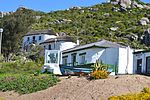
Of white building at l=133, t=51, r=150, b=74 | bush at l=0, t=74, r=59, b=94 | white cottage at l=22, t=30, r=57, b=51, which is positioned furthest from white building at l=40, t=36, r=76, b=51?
bush at l=0, t=74, r=59, b=94

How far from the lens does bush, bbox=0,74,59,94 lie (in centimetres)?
3381

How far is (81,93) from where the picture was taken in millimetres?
30453

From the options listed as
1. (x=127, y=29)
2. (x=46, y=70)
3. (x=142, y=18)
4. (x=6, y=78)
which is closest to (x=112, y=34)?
(x=127, y=29)

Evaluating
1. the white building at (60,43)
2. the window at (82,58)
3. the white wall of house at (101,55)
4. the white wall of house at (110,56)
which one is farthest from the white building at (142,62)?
the white building at (60,43)

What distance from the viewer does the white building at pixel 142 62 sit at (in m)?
46.5

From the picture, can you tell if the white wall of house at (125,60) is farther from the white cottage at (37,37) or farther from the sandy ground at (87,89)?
the white cottage at (37,37)

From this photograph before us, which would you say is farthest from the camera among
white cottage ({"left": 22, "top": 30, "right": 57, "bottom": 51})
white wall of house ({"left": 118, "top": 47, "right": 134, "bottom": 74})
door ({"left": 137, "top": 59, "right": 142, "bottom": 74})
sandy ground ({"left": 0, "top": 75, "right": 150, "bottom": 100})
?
white cottage ({"left": 22, "top": 30, "right": 57, "bottom": 51})

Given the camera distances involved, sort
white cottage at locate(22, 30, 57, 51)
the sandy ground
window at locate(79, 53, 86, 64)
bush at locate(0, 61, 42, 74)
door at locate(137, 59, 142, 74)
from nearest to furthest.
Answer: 1. the sandy ground
2. door at locate(137, 59, 142, 74)
3. bush at locate(0, 61, 42, 74)
4. window at locate(79, 53, 86, 64)
5. white cottage at locate(22, 30, 57, 51)

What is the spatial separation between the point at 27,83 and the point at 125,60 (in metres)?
19.3

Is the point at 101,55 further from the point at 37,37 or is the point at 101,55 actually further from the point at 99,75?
the point at 37,37

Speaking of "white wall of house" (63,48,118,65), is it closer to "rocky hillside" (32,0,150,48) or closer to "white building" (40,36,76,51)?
"white building" (40,36,76,51)

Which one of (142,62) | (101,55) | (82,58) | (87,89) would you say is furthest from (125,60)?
(87,89)

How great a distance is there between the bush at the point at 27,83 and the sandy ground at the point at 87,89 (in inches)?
24.4

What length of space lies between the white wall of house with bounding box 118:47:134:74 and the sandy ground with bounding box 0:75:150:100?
17336 mm
